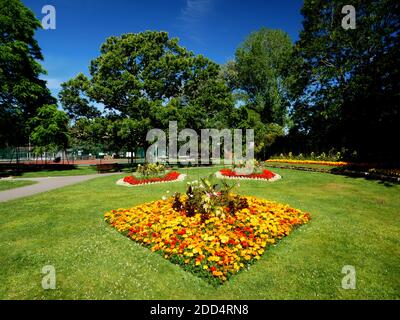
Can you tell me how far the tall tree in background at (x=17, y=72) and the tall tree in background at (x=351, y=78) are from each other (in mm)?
28783

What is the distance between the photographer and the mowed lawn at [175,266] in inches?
175

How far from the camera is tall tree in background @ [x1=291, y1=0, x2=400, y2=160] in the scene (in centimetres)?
1875

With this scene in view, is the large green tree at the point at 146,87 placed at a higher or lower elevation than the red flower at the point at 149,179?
higher

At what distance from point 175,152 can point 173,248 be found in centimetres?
2164

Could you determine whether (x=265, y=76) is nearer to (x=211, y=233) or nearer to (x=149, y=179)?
(x=149, y=179)

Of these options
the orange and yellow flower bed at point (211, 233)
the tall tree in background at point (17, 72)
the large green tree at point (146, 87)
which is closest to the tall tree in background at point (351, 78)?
the large green tree at point (146, 87)

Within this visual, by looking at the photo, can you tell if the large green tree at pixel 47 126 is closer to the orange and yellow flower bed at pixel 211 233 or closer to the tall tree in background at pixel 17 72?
the tall tree in background at pixel 17 72

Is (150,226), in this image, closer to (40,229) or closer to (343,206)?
(40,229)

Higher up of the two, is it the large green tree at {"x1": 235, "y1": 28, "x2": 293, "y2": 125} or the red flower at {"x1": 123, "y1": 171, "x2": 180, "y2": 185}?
the large green tree at {"x1": 235, "y1": 28, "x2": 293, "y2": 125}

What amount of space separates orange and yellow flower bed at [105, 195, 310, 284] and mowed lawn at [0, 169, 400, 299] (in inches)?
8.7

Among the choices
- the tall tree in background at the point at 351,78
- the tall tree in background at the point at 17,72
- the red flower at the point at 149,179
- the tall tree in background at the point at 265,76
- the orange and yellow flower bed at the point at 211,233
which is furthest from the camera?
the tall tree in background at the point at 265,76

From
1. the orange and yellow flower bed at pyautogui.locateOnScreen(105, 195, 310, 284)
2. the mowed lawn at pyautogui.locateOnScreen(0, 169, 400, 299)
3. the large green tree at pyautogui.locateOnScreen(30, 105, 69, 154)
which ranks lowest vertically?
the mowed lawn at pyautogui.locateOnScreen(0, 169, 400, 299)

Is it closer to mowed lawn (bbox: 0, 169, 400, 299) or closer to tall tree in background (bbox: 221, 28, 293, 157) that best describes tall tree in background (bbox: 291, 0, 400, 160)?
tall tree in background (bbox: 221, 28, 293, 157)

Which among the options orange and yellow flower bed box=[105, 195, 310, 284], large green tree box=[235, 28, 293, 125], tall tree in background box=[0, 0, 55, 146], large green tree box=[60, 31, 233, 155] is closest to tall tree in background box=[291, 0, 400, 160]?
large green tree box=[60, 31, 233, 155]
